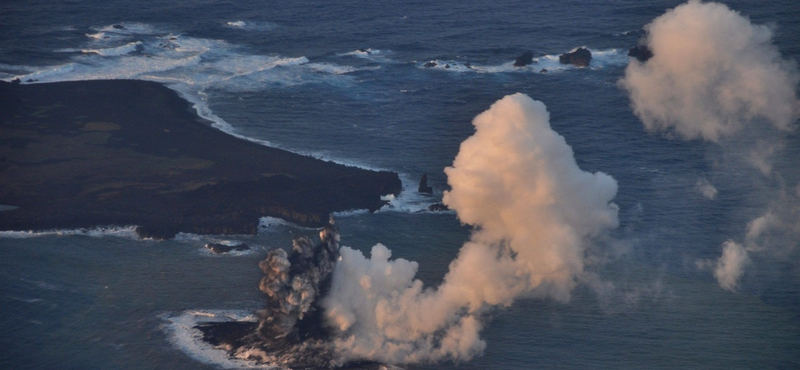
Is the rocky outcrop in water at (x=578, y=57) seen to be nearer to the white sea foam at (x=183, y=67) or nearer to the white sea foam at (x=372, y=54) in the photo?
the white sea foam at (x=372, y=54)

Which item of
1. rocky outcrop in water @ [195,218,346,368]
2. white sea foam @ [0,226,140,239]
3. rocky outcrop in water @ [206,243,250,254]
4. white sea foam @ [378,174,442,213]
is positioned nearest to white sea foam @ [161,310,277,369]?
rocky outcrop in water @ [195,218,346,368]

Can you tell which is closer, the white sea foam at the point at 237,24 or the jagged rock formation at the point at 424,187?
the jagged rock formation at the point at 424,187

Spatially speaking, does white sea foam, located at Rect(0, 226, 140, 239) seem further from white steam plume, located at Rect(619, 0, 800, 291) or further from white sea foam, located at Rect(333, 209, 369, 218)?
white steam plume, located at Rect(619, 0, 800, 291)

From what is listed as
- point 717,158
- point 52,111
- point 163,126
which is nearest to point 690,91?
point 717,158

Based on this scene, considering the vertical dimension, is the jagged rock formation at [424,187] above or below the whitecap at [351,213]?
above

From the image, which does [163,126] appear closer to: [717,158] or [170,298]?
[170,298]

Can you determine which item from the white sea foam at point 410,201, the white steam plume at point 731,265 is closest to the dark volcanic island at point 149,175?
the white sea foam at point 410,201
